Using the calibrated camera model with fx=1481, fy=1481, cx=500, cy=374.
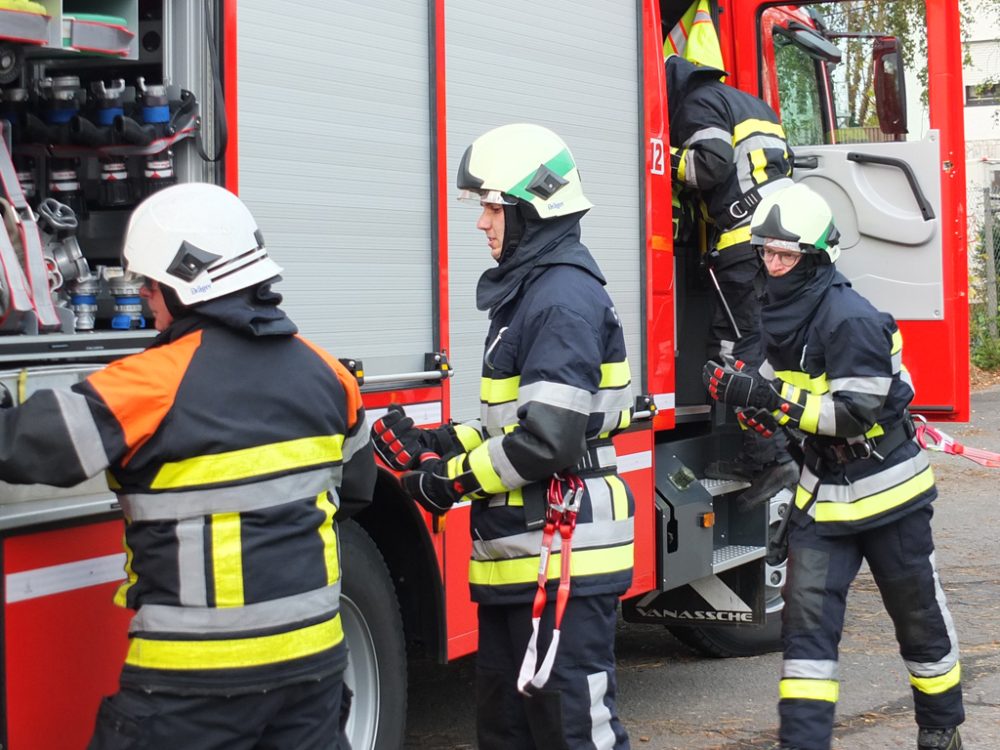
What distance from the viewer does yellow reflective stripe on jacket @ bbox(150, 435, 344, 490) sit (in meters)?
2.73

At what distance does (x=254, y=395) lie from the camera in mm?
2803

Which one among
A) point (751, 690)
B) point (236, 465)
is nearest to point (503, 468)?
point (236, 465)

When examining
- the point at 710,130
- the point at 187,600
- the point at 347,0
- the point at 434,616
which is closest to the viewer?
the point at 187,600

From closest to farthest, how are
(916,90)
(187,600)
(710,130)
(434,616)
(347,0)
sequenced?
(187,600) → (347,0) → (434,616) → (710,130) → (916,90)

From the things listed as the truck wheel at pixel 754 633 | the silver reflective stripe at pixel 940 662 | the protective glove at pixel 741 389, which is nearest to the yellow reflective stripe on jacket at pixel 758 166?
the protective glove at pixel 741 389

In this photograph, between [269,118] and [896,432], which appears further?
[896,432]

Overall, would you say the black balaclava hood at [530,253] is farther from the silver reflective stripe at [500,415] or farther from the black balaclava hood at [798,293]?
the black balaclava hood at [798,293]

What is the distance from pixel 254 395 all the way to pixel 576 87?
8.48 ft

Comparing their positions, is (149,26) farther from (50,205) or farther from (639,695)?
(639,695)

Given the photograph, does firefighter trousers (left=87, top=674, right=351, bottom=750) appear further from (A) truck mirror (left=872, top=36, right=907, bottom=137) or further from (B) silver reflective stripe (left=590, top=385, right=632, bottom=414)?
(A) truck mirror (left=872, top=36, right=907, bottom=137)

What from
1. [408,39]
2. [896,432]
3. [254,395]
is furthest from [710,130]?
[254,395]

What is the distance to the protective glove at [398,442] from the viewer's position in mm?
3758

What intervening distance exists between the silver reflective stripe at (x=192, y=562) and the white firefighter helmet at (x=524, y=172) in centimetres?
124

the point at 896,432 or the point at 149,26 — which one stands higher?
the point at 149,26
